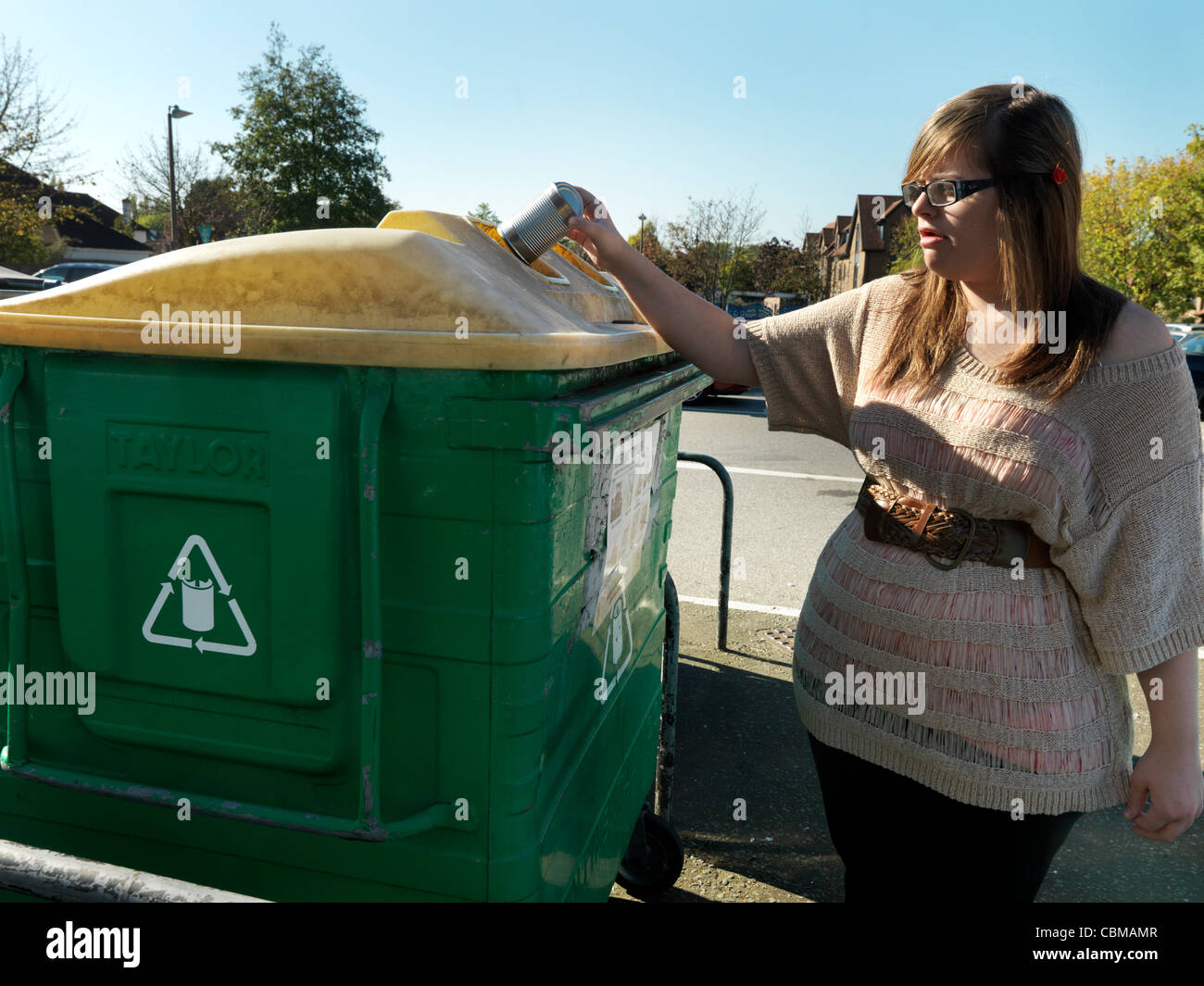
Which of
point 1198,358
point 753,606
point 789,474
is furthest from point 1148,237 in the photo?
point 753,606

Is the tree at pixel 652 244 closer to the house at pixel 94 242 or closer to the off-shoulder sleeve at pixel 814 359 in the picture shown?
the house at pixel 94 242

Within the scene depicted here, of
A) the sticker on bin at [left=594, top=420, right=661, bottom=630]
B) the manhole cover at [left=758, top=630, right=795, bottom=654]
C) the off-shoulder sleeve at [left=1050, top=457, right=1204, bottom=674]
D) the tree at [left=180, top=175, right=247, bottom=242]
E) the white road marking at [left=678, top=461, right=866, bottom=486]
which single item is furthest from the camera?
the tree at [left=180, top=175, right=247, bottom=242]

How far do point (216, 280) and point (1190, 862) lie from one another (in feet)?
11.1

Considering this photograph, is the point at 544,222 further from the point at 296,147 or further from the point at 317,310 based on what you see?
the point at 296,147

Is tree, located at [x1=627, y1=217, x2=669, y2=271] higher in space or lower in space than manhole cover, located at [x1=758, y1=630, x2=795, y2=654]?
higher

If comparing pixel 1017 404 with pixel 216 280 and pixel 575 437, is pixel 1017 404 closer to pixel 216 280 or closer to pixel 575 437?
pixel 575 437

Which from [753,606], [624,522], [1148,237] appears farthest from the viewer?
[1148,237]

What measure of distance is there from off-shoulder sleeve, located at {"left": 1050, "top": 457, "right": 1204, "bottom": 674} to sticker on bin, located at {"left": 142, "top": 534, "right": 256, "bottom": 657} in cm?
141

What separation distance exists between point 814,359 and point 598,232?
0.51 meters

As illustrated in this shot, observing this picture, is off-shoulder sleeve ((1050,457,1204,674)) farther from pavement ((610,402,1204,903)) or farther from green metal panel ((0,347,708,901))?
pavement ((610,402,1204,903))

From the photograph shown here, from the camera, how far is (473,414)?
1.41m

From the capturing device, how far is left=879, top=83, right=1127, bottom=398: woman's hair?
1.53m

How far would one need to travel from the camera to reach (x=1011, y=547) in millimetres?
1577

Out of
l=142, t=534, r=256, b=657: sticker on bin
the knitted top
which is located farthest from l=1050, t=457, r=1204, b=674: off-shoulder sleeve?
l=142, t=534, r=256, b=657: sticker on bin
